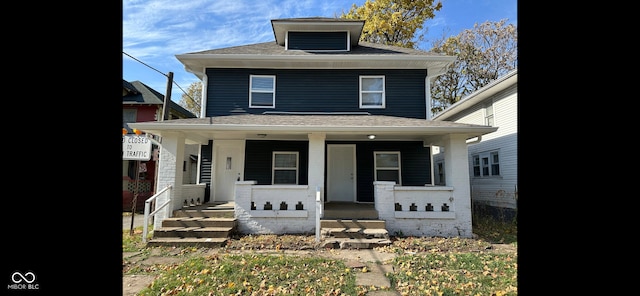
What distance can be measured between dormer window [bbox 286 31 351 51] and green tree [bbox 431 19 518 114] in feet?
35.9

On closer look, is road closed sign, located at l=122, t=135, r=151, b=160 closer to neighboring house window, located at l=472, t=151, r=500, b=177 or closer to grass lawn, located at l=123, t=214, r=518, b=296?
grass lawn, located at l=123, t=214, r=518, b=296

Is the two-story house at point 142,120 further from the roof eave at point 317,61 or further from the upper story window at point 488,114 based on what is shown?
the upper story window at point 488,114

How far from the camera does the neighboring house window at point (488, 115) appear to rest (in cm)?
1094

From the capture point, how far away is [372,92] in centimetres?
932

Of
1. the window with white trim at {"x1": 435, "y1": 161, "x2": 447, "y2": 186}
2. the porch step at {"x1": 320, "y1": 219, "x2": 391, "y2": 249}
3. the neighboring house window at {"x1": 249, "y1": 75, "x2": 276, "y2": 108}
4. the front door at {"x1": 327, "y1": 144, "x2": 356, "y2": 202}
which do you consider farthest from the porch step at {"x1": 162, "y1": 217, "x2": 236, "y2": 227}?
the window with white trim at {"x1": 435, "y1": 161, "x2": 447, "y2": 186}

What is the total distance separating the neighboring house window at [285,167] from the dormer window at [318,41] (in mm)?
3744

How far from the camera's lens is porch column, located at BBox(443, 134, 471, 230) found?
23.3ft

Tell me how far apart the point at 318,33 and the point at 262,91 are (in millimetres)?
2857
